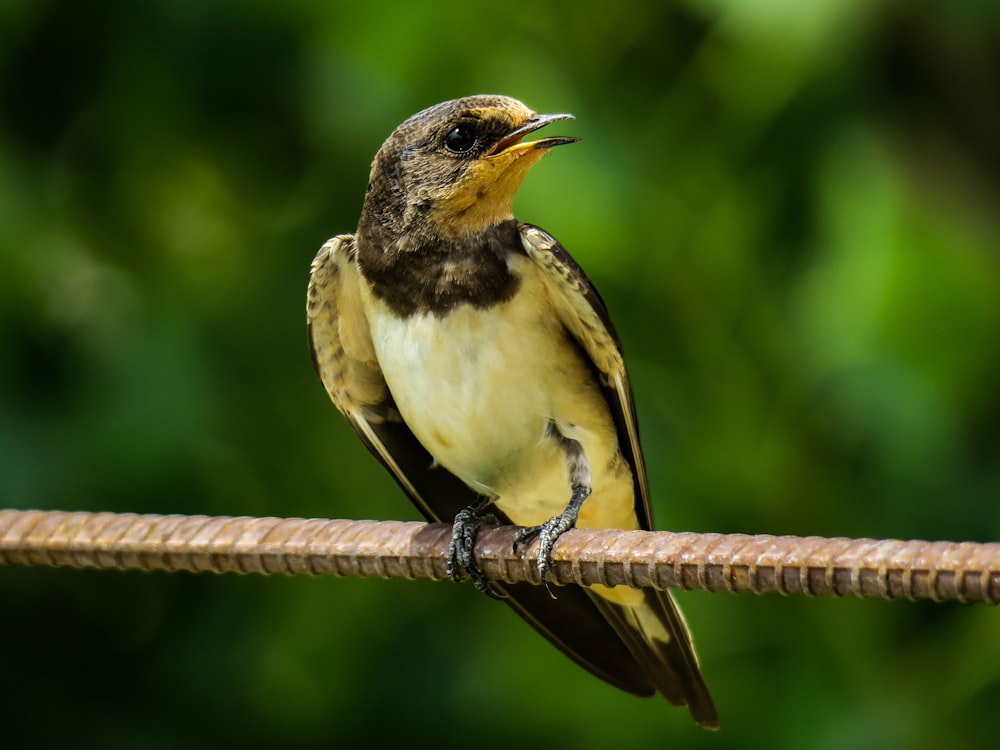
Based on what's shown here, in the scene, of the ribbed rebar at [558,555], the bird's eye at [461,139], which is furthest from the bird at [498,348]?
the ribbed rebar at [558,555]

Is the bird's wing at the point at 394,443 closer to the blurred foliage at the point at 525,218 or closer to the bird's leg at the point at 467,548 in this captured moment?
the bird's leg at the point at 467,548

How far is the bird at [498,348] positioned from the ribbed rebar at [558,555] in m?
0.54

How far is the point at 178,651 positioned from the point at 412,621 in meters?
0.68

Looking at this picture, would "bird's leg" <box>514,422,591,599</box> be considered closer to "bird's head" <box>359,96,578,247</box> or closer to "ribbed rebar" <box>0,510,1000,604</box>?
"ribbed rebar" <box>0,510,1000,604</box>

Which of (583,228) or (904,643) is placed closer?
(583,228)

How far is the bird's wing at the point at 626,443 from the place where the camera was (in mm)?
3000

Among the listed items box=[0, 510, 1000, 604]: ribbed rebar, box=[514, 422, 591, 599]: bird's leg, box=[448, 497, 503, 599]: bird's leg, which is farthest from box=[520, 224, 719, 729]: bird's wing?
→ box=[0, 510, 1000, 604]: ribbed rebar

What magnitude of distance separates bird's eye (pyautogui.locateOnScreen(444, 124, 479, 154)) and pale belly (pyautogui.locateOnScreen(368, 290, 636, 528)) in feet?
1.09

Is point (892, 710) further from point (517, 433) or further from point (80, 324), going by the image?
point (80, 324)

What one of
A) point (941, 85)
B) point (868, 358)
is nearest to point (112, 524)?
point (868, 358)

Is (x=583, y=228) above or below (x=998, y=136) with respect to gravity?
above

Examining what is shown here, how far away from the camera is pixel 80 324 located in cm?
423

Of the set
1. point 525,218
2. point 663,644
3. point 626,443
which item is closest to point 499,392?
point 626,443

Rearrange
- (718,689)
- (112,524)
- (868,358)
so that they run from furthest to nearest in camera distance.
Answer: (718,689), (868,358), (112,524)
